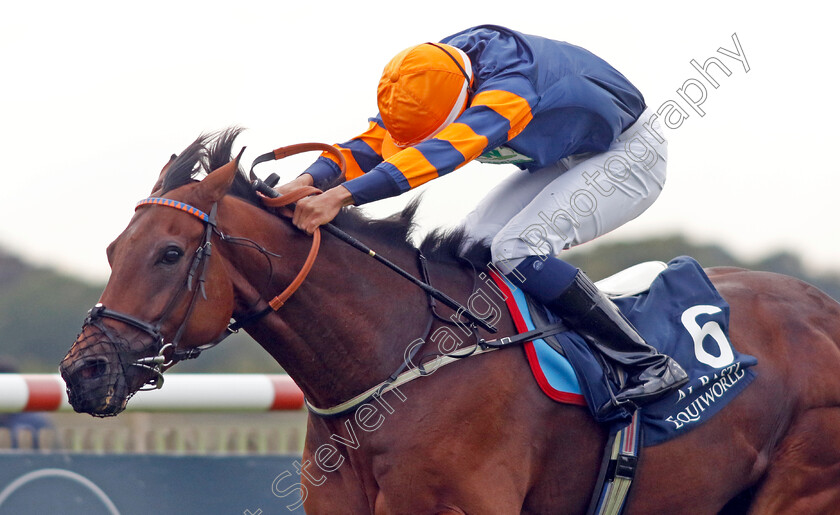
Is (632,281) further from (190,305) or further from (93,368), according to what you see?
(93,368)

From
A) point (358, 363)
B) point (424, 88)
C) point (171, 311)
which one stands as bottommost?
point (358, 363)

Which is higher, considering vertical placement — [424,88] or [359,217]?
[424,88]

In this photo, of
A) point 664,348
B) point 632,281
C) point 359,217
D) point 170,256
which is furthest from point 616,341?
point 170,256

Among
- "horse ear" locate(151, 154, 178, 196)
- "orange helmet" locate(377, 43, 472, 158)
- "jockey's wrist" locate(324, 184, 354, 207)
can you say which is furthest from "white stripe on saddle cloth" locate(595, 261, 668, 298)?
"horse ear" locate(151, 154, 178, 196)

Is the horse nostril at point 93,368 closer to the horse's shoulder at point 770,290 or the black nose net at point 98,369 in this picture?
the black nose net at point 98,369

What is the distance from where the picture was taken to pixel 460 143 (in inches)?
123

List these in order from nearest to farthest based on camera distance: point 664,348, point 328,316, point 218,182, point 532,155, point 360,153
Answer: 1. point 218,182
2. point 328,316
3. point 532,155
4. point 664,348
5. point 360,153

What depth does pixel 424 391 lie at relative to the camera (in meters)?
3.12

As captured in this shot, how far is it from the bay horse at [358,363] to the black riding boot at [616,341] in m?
0.19

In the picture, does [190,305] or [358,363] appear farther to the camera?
[358,363]

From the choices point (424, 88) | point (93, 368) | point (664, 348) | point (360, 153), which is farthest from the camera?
point (360, 153)

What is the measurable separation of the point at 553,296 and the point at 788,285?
47.8 inches

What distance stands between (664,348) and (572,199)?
59 cm

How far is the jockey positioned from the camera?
3141 millimetres
